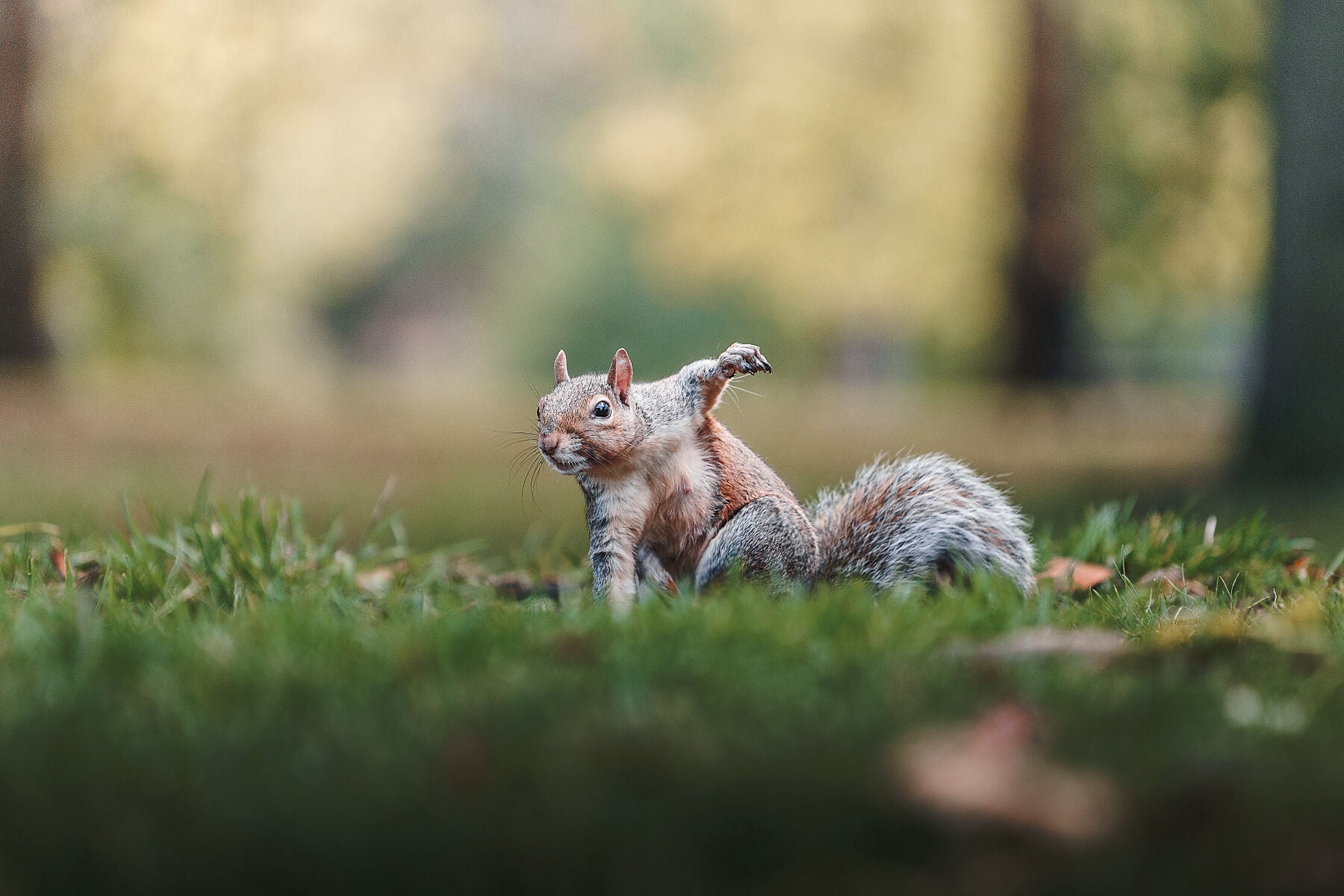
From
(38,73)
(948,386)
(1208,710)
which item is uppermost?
(38,73)

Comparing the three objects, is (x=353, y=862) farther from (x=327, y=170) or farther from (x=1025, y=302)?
(x=1025, y=302)

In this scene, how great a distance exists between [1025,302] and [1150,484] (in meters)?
9.00

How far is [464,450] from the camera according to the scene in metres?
11.2

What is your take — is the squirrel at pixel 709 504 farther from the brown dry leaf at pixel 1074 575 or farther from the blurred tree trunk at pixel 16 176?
the blurred tree trunk at pixel 16 176

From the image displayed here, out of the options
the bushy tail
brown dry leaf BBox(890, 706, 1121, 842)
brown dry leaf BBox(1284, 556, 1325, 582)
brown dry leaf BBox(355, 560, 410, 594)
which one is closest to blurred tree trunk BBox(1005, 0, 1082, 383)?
brown dry leaf BBox(1284, 556, 1325, 582)

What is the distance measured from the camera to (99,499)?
6930 millimetres

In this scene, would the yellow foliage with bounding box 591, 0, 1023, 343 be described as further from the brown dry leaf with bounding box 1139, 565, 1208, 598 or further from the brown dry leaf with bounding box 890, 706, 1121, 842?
the brown dry leaf with bounding box 890, 706, 1121, 842

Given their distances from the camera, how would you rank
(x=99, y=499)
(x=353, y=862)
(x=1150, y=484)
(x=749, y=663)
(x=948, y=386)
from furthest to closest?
(x=948, y=386) → (x=1150, y=484) → (x=99, y=499) → (x=749, y=663) → (x=353, y=862)

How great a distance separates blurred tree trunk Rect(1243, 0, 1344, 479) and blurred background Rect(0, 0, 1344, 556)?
0.05 feet

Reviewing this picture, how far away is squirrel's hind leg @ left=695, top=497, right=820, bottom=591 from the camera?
10.5 feet

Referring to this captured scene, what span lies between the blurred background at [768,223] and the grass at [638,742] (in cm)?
294

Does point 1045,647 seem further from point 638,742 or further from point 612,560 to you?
point 612,560

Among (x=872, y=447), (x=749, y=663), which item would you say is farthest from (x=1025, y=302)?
(x=749, y=663)

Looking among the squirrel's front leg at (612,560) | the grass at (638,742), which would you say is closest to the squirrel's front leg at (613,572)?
the squirrel's front leg at (612,560)
